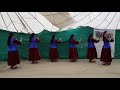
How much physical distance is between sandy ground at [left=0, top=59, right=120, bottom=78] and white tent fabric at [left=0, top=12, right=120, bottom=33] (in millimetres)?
2171

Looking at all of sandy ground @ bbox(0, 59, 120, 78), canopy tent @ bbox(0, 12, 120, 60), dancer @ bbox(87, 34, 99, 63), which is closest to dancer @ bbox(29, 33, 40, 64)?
sandy ground @ bbox(0, 59, 120, 78)

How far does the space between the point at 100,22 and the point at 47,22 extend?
2527 millimetres

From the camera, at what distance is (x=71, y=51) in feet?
35.3

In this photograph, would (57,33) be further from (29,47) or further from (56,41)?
(29,47)

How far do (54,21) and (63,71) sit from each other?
12.9 feet

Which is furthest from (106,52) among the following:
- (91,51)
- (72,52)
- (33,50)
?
(33,50)

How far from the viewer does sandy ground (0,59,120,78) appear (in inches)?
303

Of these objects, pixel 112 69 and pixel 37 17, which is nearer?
pixel 112 69

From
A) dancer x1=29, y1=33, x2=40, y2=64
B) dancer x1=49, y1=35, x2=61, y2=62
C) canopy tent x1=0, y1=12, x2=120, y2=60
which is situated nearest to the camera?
dancer x1=29, y1=33, x2=40, y2=64

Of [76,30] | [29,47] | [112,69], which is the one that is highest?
[76,30]

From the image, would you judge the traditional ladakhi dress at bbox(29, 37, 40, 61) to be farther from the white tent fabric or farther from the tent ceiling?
the tent ceiling

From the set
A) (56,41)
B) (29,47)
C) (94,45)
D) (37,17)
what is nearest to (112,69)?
(94,45)

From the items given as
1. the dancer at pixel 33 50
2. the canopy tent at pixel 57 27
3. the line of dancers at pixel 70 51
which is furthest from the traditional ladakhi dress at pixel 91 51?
the dancer at pixel 33 50

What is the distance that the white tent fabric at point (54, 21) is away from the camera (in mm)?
11359
